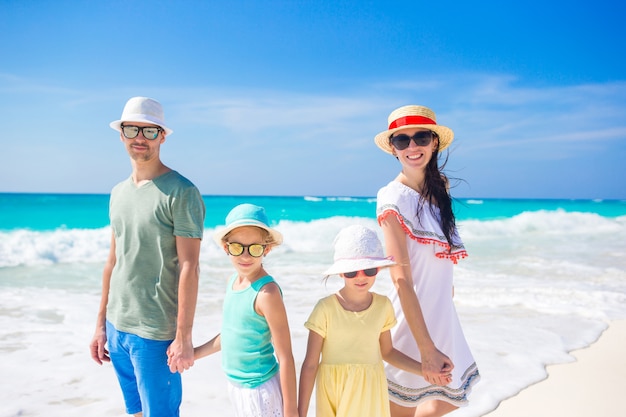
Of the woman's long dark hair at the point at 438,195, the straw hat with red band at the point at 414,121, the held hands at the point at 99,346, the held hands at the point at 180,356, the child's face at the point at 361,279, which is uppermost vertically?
the straw hat with red band at the point at 414,121

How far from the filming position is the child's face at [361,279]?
7.59ft

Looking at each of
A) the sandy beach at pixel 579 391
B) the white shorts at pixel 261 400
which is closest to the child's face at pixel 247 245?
the white shorts at pixel 261 400

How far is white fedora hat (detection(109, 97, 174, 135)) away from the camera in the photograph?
8.55 feet

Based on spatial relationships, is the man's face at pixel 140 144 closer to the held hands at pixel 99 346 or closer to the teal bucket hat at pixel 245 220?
the teal bucket hat at pixel 245 220

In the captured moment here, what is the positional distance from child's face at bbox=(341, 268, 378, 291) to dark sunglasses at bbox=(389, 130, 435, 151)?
2.10ft

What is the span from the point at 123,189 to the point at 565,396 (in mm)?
3662

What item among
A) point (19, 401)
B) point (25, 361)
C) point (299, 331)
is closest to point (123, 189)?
point (19, 401)

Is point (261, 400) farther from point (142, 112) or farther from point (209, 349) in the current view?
point (142, 112)

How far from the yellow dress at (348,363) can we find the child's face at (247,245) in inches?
13.0

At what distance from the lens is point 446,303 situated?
2539 millimetres

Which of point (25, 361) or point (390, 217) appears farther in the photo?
point (25, 361)

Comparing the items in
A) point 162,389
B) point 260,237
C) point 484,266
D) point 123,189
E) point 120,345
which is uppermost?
point 484,266

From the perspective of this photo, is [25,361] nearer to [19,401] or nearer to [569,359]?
[19,401]

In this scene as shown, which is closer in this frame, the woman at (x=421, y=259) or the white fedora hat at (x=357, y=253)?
the white fedora hat at (x=357, y=253)
